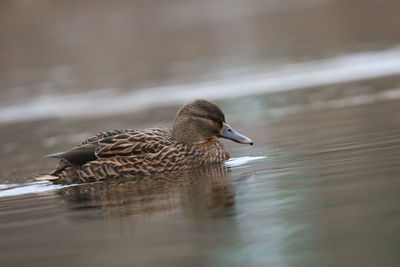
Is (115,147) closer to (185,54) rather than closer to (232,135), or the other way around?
(232,135)

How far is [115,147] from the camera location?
9547 millimetres

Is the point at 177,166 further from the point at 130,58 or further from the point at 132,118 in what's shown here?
the point at 130,58

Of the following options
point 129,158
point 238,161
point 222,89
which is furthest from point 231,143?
point 222,89

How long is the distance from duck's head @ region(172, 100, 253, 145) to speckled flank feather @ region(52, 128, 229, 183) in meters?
0.28

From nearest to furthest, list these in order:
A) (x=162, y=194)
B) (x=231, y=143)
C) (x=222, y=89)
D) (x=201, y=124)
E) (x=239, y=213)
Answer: (x=239, y=213), (x=162, y=194), (x=201, y=124), (x=231, y=143), (x=222, y=89)

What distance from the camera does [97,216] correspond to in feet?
24.4

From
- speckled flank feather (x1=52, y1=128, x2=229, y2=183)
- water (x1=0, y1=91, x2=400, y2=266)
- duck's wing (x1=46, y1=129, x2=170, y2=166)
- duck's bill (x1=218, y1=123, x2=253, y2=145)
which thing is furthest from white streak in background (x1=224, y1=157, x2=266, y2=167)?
duck's wing (x1=46, y1=129, x2=170, y2=166)

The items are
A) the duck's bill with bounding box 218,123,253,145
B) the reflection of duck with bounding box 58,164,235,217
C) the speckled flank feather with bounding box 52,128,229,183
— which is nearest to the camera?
the reflection of duck with bounding box 58,164,235,217

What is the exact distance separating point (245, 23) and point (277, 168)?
25.7m

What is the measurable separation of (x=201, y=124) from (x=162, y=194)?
2.06 m

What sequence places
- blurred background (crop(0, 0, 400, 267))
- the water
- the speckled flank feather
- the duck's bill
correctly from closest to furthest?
1. the water
2. blurred background (crop(0, 0, 400, 267))
3. the speckled flank feather
4. the duck's bill

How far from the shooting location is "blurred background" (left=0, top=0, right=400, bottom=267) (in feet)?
19.8

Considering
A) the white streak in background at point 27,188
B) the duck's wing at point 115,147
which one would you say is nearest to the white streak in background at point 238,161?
the duck's wing at point 115,147

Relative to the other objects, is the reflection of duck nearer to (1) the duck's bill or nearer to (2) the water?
(2) the water
